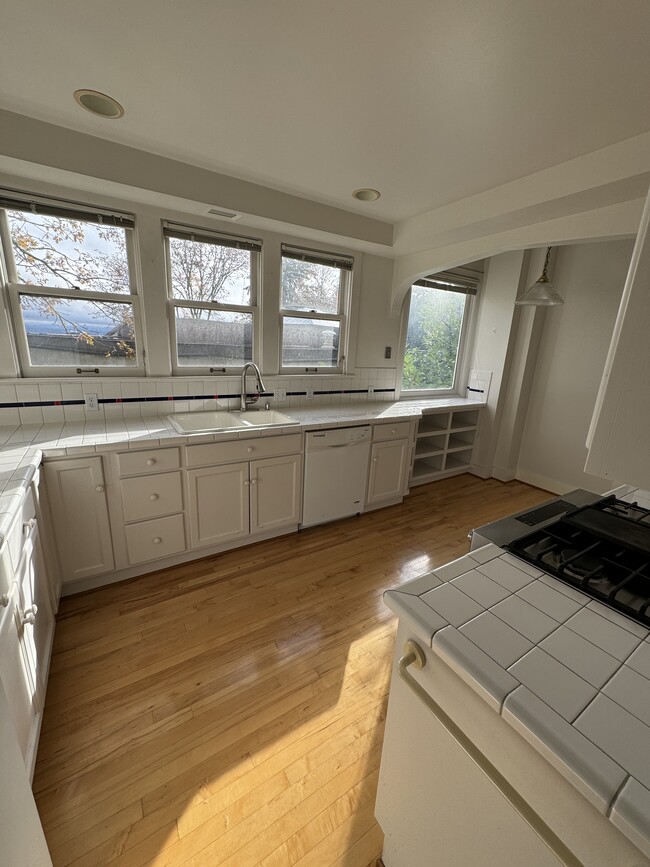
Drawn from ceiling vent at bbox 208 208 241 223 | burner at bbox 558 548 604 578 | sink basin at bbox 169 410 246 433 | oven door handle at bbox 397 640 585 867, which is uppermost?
ceiling vent at bbox 208 208 241 223

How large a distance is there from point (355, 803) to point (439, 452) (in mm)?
3051

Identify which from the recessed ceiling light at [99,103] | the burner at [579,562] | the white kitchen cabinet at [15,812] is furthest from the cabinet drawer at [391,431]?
the white kitchen cabinet at [15,812]

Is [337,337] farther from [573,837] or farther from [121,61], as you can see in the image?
[573,837]

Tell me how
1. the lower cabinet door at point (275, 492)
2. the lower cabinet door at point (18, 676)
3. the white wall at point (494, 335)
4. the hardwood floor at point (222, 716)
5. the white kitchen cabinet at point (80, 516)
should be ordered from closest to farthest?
the lower cabinet door at point (18, 676) < the hardwood floor at point (222, 716) < the white kitchen cabinet at point (80, 516) < the lower cabinet door at point (275, 492) < the white wall at point (494, 335)

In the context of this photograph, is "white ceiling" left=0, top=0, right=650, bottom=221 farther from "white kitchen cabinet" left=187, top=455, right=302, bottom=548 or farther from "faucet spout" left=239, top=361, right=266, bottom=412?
"white kitchen cabinet" left=187, top=455, right=302, bottom=548

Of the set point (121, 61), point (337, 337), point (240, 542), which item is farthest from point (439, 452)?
point (121, 61)

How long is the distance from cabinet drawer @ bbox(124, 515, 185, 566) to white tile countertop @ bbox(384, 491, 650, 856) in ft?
5.92

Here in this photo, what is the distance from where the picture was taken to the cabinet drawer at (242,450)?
224cm

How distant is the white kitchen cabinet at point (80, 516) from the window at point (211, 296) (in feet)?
3.37

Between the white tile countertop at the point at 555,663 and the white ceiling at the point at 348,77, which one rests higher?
the white ceiling at the point at 348,77

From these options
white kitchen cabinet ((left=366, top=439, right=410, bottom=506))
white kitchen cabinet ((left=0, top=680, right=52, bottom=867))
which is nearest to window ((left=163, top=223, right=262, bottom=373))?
white kitchen cabinet ((left=366, top=439, right=410, bottom=506))

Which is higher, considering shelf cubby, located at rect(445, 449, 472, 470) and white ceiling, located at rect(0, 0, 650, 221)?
white ceiling, located at rect(0, 0, 650, 221)

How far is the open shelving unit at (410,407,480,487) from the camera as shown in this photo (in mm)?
3867

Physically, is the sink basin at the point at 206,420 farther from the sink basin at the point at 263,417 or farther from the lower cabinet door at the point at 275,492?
the lower cabinet door at the point at 275,492
